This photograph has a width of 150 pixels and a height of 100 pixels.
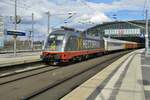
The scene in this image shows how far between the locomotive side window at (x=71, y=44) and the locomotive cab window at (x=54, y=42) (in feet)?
2.14

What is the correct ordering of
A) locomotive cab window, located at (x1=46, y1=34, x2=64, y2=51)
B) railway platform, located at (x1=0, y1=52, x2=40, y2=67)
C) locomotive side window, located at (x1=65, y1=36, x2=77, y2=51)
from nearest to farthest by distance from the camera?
1. locomotive cab window, located at (x1=46, y1=34, x2=64, y2=51)
2. locomotive side window, located at (x1=65, y1=36, x2=77, y2=51)
3. railway platform, located at (x1=0, y1=52, x2=40, y2=67)

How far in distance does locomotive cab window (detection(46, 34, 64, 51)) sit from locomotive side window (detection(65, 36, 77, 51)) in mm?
652

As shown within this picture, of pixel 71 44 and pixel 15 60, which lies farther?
pixel 15 60

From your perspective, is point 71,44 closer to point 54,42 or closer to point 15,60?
point 54,42

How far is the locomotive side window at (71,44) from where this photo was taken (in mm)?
27375

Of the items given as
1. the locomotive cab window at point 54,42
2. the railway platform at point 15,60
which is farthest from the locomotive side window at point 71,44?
the railway platform at point 15,60

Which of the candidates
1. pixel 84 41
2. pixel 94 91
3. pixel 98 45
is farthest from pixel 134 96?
pixel 98 45

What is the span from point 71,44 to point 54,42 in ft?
5.33

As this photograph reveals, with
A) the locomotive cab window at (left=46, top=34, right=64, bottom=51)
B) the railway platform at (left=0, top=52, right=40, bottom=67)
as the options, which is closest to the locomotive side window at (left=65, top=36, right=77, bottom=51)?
the locomotive cab window at (left=46, top=34, right=64, bottom=51)

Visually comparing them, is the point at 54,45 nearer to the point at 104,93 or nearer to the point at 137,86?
the point at 137,86

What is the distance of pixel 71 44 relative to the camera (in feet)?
92.4

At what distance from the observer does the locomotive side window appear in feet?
89.8

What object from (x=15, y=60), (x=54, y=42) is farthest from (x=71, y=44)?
(x=15, y=60)

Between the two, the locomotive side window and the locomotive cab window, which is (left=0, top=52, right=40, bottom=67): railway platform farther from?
the locomotive side window
